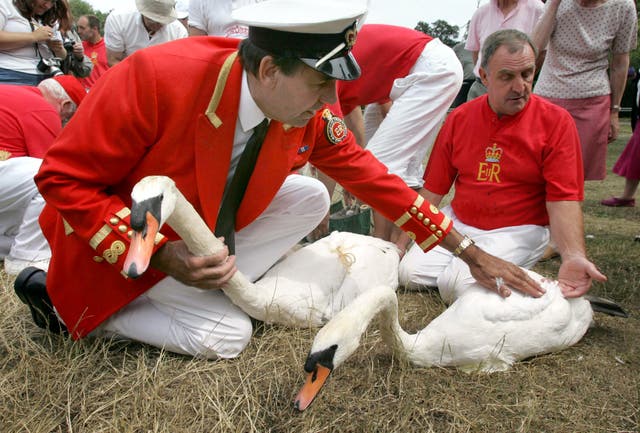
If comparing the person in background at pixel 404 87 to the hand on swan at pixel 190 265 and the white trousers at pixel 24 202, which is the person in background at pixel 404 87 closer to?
the hand on swan at pixel 190 265

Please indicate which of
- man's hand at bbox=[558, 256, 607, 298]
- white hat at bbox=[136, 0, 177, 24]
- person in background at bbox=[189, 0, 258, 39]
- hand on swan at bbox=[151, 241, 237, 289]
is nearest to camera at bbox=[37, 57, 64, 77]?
white hat at bbox=[136, 0, 177, 24]

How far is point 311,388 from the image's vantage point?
5.85ft

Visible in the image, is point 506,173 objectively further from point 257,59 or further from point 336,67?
point 257,59

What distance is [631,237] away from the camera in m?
4.44

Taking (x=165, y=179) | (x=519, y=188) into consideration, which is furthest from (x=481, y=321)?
(x=165, y=179)

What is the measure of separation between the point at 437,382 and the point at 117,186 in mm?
1567

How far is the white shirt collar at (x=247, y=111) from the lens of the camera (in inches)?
85.7

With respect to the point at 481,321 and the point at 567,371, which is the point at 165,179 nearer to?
the point at 481,321

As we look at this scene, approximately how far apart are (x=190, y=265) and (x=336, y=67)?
90 cm

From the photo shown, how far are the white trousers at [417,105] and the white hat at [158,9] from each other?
8.11 feet

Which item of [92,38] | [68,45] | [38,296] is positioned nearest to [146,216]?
[38,296]

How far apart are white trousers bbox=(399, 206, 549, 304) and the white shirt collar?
147 cm

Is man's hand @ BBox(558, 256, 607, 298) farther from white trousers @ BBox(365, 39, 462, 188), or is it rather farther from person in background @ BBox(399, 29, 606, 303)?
white trousers @ BBox(365, 39, 462, 188)

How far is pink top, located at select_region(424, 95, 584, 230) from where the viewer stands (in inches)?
119
